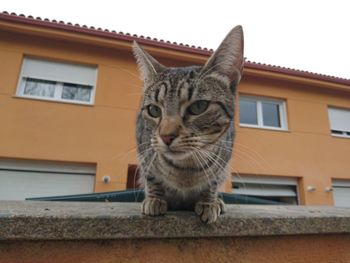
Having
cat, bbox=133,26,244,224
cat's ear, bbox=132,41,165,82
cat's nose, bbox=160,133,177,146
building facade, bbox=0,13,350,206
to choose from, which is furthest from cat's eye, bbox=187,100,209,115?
building facade, bbox=0,13,350,206

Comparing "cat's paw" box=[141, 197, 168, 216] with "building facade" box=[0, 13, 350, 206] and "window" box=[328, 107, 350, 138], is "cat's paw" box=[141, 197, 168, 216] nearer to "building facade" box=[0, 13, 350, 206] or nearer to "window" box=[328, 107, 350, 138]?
"building facade" box=[0, 13, 350, 206]

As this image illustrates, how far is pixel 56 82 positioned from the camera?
4449mm

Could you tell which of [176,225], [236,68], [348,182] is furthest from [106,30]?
[348,182]

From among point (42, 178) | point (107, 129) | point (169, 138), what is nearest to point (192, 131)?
point (169, 138)

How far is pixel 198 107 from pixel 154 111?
0.21 metres

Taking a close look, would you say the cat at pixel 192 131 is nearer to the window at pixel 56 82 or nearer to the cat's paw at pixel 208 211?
the cat's paw at pixel 208 211

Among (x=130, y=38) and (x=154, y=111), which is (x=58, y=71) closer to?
(x=130, y=38)

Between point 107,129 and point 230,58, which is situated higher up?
point 107,129

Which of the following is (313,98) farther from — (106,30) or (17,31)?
(17,31)

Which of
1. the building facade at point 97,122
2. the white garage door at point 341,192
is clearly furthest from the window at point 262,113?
the white garage door at point 341,192

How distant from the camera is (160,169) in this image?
1.07m

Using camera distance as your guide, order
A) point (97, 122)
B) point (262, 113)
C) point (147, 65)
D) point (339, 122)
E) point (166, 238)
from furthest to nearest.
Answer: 1. point (339, 122)
2. point (262, 113)
3. point (97, 122)
4. point (147, 65)
5. point (166, 238)

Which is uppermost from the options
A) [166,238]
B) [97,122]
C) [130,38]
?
[130,38]

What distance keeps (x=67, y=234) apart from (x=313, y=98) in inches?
260
